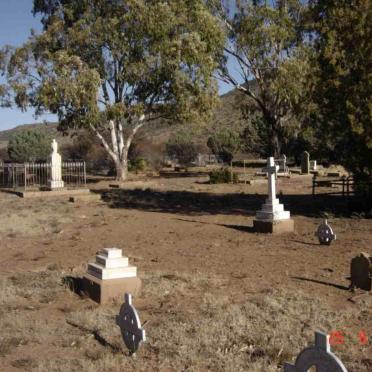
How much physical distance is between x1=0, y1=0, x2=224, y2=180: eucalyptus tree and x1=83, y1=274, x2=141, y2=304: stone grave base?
803 inches

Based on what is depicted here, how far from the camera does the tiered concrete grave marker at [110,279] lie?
7.42m

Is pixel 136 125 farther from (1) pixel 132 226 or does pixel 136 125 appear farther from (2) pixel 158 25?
(1) pixel 132 226

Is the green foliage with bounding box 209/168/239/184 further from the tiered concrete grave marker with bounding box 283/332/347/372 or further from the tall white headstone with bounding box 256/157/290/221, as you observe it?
the tiered concrete grave marker with bounding box 283/332/347/372

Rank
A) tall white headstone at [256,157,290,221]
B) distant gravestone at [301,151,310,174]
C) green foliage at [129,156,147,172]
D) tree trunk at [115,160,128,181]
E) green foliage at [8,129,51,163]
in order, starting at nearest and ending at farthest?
1. tall white headstone at [256,157,290,221]
2. tree trunk at [115,160,128,181]
3. distant gravestone at [301,151,310,174]
4. green foliage at [129,156,147,172]
5. green foliage at [8,129,51,163]

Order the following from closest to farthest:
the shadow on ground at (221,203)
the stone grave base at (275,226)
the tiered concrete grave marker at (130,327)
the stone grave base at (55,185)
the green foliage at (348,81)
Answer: the tiered concrete grave marker at (130,327), the stone grave base at (275,226), the green foliage at (348,81), the shadow on ground at (221,203), the stone grave base at (55,185)

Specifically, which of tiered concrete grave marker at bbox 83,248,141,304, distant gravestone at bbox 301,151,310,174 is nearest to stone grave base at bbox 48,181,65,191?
distant gravestone at bbox 301,151,310,174

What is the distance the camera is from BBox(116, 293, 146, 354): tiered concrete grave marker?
5.36 m

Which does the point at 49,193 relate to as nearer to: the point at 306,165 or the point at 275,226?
the point at 275,226

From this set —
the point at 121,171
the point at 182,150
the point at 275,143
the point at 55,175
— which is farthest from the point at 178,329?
the point at 182,150

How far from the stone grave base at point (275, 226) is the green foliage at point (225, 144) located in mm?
34296

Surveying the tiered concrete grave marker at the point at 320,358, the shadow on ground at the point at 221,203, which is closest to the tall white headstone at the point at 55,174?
the shadow on ground at the point at 221,203

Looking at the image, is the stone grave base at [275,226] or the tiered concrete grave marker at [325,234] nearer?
the tiered concrete grave marker at [325,234]

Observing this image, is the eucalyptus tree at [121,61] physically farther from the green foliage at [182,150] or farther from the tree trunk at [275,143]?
the green foliage at [182,150]

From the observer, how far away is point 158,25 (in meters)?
27.9
